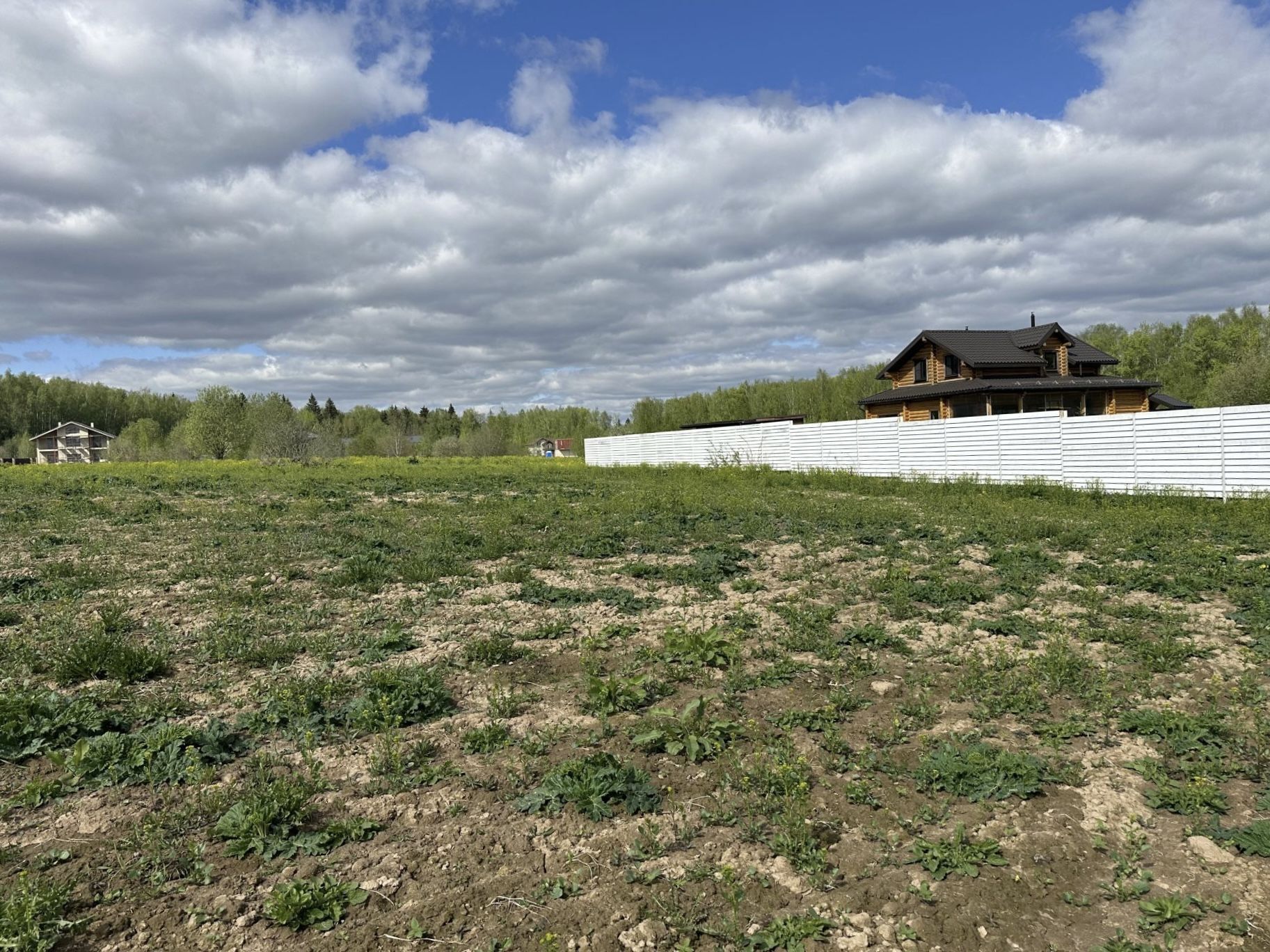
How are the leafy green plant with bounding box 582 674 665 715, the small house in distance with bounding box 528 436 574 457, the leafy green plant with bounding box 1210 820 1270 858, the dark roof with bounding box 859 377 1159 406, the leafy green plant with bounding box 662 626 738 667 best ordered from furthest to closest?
the small house in distance with bounding box 528 436 574 457 < the dark roof with bounding box 859 377 1159 406 < the leafy green plant with bounding box 662 626 738 667 < the leafy green plant with bounding box 582 674 665 715 < the leafy green plant with bounding box 1210 820 1270 858

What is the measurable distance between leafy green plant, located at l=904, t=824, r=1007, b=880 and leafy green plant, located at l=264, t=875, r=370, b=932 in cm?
231

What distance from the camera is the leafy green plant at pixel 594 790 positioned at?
3.46m

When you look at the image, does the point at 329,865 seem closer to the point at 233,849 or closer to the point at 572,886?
the point at 233,849

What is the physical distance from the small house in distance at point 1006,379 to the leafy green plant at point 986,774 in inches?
1141

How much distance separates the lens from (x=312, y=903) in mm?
2795

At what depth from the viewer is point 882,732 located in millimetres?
4211

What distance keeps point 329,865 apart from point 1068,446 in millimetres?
18562

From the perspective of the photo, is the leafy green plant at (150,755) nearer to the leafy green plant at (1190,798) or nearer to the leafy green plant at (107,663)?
the leafy green plant at (107,663)

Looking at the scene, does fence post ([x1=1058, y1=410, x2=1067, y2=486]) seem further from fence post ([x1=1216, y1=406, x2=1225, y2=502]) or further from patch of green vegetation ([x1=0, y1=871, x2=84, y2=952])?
patch of green vegetation ([x1=0, y1=871, x2=84, y2=952])

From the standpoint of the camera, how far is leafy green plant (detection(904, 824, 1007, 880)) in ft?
9.77

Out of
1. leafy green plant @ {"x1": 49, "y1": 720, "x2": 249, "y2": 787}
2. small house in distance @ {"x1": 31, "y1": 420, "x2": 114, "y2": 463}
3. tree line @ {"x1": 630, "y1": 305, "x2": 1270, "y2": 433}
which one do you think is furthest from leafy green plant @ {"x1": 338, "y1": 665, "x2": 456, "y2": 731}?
small house in distance @ {"x1": 31, "y1": 420, "x2": 114, "y2": 463}

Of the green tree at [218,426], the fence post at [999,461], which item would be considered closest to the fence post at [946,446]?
the fence post at [999,461]

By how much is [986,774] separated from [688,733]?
1.56 meters

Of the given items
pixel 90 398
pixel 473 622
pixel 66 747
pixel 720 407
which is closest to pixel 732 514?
pixel 473 622
